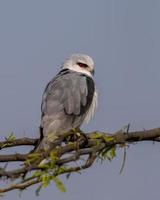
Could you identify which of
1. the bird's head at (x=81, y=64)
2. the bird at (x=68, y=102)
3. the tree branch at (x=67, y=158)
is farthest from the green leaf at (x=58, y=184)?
the bird's head at (x=81, y=64)

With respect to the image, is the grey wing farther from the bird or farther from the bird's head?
the bird's head

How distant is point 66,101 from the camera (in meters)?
5.77

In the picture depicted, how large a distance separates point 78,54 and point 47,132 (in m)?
2.65

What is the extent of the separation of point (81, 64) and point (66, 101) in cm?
150

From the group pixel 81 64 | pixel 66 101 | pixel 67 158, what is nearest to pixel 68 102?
pixel 66 101

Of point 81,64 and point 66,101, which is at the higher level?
point 81,64

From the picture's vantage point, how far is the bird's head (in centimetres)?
712

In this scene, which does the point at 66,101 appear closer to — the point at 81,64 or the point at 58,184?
the point at 81,64


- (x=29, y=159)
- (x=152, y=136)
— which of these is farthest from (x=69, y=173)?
(x=152, y=136)

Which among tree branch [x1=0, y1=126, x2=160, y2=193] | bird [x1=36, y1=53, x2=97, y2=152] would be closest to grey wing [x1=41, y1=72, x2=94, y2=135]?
bird [x1=36, y1=53, x2=97, y2=152]

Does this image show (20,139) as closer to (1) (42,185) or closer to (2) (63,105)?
(1) (42,185)

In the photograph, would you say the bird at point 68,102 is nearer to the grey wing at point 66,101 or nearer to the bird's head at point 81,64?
the grey wing at point 66,101

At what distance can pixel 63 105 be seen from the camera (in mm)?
5746

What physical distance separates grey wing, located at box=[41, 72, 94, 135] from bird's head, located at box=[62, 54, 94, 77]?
36.0 inches
